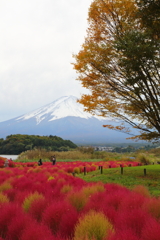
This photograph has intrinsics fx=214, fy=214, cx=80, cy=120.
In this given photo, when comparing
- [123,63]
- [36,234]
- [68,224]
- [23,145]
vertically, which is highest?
[123,63]

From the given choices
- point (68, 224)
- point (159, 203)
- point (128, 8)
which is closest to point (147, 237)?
point (68, 224)

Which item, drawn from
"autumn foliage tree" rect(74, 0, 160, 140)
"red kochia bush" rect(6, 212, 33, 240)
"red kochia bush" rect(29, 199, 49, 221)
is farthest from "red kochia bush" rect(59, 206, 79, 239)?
"autumn foliage tree" rect(74, 0, 160, 140)

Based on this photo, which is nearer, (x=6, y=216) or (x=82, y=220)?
(x=82, y=220)

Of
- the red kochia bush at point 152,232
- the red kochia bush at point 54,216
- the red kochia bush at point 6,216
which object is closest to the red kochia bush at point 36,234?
the red kochia bush at point 54,216

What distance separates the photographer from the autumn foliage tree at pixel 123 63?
377 inches

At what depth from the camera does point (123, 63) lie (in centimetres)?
933

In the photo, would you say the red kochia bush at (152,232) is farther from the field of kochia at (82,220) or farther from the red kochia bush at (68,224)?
the red kochia bush at (68,224)

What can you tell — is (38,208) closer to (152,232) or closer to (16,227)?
(16,227)

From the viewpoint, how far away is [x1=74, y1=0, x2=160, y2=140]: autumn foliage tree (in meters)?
9.57

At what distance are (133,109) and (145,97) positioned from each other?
92 cm

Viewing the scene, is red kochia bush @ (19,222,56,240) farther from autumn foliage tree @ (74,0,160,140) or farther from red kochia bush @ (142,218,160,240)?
autumn foliage tree @ (74,0,160,140)

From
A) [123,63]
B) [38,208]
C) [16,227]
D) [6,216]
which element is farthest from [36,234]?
[123,63]

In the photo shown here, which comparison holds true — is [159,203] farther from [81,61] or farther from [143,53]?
[81,61]

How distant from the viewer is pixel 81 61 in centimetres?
1124
